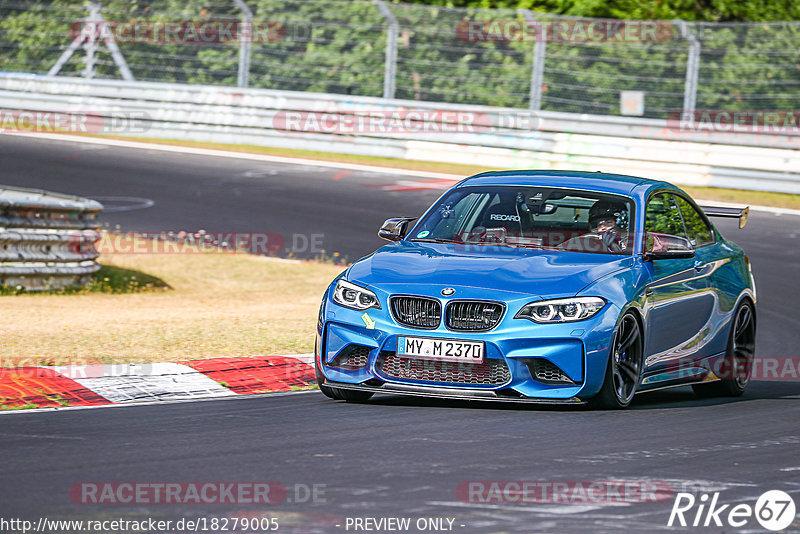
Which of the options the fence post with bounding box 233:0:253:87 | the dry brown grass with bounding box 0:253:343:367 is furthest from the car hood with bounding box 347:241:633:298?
the fence post with bounding box 233:0:253:87

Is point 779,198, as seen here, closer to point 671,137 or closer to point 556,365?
point 671,137

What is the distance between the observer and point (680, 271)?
9.24 m

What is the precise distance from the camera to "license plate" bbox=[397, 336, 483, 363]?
7.91 m

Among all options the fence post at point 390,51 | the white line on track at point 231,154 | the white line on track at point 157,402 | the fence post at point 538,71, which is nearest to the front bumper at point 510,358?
the white line on track at point 157,402

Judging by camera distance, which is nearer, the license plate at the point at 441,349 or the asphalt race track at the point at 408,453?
the asphalt race track at the point at 408,453

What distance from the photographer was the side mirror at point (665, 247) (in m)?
8.85

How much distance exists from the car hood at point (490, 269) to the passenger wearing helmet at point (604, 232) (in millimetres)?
218

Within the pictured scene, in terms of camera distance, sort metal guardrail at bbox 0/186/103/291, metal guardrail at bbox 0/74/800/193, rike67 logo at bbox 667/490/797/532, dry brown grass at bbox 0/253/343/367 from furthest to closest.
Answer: metal guardrail at bbox 0/74/800/193, metal guardrail at bbox 0/186/103/291, dry brown grass at bbox 0/253/343/367, rike67 logo at bbox 667/490/797/532

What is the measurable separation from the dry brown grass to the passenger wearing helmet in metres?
2.68

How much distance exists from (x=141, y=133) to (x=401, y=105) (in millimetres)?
5448

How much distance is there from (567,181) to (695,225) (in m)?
1.23

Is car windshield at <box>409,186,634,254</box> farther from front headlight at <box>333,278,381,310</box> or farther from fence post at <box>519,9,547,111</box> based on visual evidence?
fence post at <box>519,9,547,111</box>

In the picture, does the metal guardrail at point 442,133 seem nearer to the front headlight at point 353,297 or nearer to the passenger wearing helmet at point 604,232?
the passenger wearing helmet at point 604,232

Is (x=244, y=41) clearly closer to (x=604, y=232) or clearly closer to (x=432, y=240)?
(x=432, y=240)
